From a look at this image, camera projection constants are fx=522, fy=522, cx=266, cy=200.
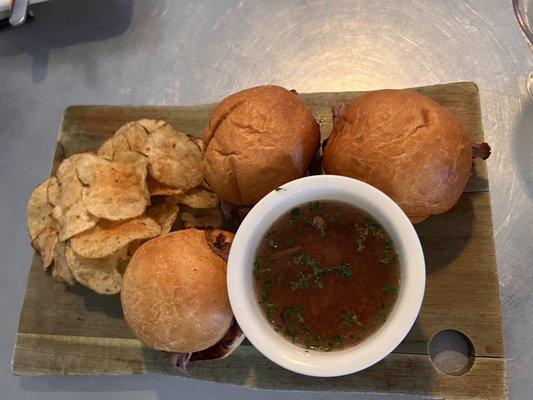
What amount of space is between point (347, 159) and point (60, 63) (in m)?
1.15

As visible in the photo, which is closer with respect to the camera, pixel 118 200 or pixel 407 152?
pixel 407 152

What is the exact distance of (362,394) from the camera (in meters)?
1.30

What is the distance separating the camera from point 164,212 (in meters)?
1.29

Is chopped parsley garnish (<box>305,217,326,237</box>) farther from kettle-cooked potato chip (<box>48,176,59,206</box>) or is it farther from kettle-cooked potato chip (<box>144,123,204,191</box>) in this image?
kettle-cooked potato chip (<box>48,176,59,206</box>)

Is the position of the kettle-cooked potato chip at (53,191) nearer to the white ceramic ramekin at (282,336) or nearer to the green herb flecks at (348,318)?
the white ceramic ramekin at (282,336)

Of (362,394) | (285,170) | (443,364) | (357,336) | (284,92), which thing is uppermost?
(284,92)

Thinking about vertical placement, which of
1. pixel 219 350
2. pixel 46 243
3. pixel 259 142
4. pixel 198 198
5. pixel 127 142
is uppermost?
pixel 259 142

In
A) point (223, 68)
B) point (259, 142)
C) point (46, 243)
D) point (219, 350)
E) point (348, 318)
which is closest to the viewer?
point (348, 318)

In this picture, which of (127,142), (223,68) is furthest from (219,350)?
(223,68)

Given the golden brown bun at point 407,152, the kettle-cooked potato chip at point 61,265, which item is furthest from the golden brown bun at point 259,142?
the kettle-cooked potato chip at point 61,265

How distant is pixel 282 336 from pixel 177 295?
236mm

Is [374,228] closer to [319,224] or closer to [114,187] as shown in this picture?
[319,224]

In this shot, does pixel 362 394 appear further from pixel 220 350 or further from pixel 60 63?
pixel 60 63

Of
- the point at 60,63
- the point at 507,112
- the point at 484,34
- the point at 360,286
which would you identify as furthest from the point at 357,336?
the point at 60,63
